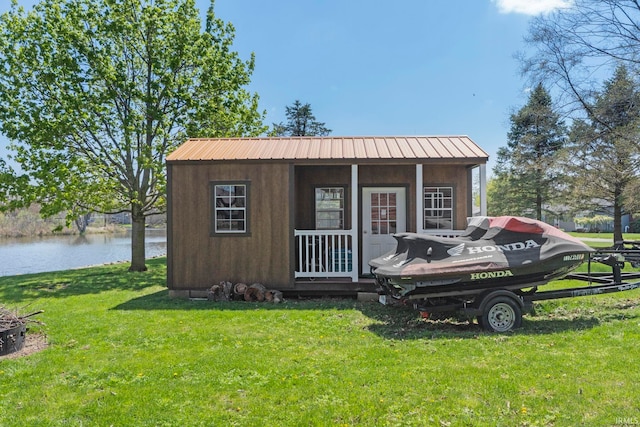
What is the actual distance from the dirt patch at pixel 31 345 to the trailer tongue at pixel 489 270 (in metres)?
4.30

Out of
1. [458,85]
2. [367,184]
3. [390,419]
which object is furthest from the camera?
[458,85]

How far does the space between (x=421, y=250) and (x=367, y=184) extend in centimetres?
347

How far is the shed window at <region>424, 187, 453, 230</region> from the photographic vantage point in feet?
28.6

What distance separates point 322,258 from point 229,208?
7.03 feet

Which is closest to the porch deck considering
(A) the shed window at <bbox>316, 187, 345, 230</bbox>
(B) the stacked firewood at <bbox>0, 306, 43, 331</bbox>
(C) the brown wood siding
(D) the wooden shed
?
(D) the wooden shed

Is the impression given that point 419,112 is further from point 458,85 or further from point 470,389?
point 470,389

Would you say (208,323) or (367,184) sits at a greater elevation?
(367,184)

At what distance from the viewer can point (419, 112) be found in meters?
22.4

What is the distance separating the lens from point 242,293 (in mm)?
7789

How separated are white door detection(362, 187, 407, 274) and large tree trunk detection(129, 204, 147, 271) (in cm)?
803

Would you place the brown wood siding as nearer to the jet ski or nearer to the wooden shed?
the wooden shed

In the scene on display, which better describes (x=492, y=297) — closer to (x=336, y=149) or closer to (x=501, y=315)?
(x=501, y=315)

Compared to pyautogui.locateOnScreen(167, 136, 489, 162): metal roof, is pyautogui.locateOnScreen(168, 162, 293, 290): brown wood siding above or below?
below

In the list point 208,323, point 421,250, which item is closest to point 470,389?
point 421,250
